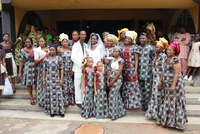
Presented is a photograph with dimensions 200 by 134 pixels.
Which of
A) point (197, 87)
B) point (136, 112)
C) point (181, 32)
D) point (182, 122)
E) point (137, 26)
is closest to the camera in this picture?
point (182, 122)

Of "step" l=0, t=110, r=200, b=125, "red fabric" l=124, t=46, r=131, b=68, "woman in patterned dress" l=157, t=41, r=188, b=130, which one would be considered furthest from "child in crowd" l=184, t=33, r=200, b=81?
"red fabric" l=124, t=46, r=131, b=68

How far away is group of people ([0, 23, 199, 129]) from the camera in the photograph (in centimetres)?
367

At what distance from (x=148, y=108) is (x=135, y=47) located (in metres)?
1.45

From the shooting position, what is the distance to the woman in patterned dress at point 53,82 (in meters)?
4.04

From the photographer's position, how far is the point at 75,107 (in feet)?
14.7

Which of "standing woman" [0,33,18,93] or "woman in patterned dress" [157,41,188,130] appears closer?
"woman in patterned dress" [157,41,188,130]

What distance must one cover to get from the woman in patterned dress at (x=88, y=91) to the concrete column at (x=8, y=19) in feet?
9.88

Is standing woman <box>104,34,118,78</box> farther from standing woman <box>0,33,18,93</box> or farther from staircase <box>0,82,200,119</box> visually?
standing woman <box>0,33,18,93</box>

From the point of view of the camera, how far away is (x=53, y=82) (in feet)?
13.4

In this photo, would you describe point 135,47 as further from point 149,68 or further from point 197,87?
point 197,87

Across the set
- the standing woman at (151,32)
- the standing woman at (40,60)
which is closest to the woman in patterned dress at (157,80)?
the standing woman at (151,32)

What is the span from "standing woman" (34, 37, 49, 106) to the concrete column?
1808 mm

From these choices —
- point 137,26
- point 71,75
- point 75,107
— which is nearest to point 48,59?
point 71,75

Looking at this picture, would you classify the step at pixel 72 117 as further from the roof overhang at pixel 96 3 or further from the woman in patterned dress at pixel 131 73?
the roof overhang at pixel 96 3
